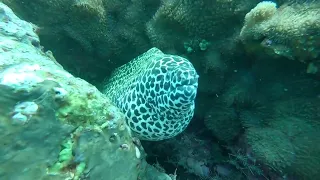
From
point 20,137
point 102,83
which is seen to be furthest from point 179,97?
point 102,83

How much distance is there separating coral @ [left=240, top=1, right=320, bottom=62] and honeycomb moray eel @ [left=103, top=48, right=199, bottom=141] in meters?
0.83

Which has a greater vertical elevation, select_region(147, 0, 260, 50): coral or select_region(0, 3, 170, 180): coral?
select_region(147, 0, 260, 50): coral

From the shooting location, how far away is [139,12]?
156 inches

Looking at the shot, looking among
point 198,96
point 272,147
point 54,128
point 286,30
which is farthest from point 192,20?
point 54,128

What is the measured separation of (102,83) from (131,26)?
3.97 ft

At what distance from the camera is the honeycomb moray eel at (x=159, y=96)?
116 inches

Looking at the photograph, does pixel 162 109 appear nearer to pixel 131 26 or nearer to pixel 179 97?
pixel 179 97

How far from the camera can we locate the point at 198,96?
4.04 metres

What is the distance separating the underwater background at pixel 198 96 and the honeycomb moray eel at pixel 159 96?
27cm

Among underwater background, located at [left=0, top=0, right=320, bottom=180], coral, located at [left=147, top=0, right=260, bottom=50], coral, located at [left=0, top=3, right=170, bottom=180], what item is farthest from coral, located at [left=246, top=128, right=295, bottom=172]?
coral, located at [left=0, top=3, right=170, bottom=180]

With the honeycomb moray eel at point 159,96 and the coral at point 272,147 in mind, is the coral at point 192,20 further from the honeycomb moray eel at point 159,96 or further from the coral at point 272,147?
the coral at point 272,147

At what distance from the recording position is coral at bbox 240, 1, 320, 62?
104 inches

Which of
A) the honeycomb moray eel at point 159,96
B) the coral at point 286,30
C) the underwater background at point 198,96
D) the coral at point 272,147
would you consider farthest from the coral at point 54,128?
the coral at point 286,30

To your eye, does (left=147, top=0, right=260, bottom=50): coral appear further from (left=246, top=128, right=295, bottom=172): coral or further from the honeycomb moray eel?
(left=246, top=128, right=295, bottom=172): coral
